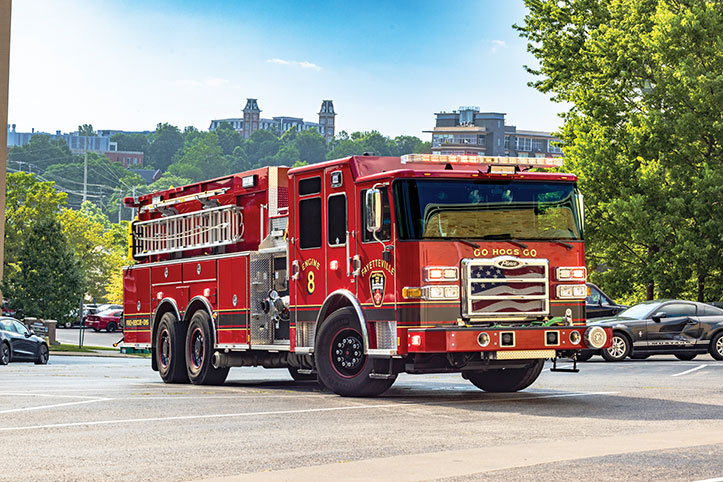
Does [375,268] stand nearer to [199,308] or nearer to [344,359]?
[344,359]

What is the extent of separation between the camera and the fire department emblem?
49.5 feet

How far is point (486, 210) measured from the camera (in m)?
15.3

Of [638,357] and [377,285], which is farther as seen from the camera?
[638,357]

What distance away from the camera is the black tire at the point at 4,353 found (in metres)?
31.5

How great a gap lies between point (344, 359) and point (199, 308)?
469 centimetres

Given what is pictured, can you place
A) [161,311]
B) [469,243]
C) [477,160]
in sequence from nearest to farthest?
[469,243] < [477,160] < [161,311]

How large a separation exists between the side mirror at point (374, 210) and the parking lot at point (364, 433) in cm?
222

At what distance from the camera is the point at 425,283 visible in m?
14.7

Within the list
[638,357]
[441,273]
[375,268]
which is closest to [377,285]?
[375,268]

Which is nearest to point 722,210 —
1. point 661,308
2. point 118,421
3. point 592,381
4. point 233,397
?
point 661,308

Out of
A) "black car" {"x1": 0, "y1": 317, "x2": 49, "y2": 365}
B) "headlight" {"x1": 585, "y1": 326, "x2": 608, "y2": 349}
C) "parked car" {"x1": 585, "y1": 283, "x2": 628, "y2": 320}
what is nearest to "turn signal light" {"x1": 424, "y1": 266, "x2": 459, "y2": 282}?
"headlight" {"x1": 585, "y1": 326, "x2": 608, "y2": 349}

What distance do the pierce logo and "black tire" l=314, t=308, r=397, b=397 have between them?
Answer: 6.69 ft

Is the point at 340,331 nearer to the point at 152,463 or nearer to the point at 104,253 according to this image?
the point at 152,463

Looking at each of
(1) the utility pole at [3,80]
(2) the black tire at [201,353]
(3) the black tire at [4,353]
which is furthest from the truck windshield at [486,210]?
(1) the utility pole at [3,80]
